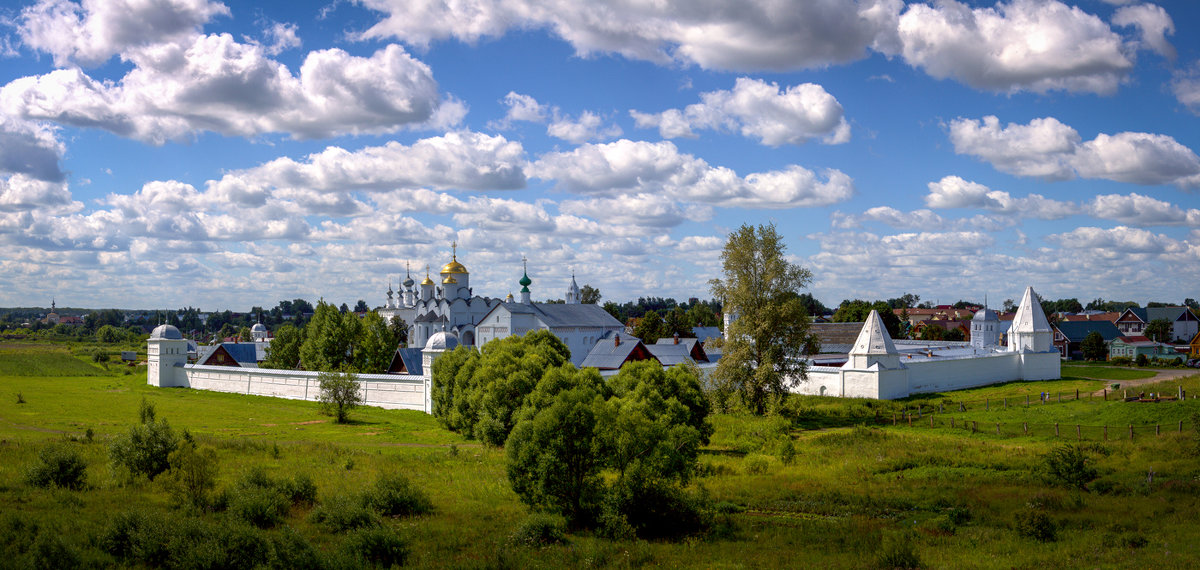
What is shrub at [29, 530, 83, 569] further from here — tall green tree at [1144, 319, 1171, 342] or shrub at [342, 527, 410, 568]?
tall green tree at [1144, 319, 1171, 342]

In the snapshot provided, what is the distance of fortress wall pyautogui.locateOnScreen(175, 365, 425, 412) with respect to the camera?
128 ft

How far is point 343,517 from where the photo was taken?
15086mm

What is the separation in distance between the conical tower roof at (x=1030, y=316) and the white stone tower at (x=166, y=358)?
177ft

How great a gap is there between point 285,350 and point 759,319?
40470 millimetres

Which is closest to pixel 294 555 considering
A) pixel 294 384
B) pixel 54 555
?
pixel 54 555

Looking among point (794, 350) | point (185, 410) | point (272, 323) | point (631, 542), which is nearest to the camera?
point (631, 542)

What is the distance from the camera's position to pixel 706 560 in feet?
43.3

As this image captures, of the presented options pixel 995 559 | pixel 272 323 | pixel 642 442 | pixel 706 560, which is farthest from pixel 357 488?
pixel 272 323

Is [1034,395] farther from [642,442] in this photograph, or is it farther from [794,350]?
[642,442]

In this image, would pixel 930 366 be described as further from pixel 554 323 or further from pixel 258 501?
pixel 258 501

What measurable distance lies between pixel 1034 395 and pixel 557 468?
32576mm

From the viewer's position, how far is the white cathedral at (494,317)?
51.2 meters

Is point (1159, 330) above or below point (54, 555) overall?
above

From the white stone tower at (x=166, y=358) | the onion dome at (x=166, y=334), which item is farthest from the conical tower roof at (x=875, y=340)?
the onion dome at (x=166, y=334)
